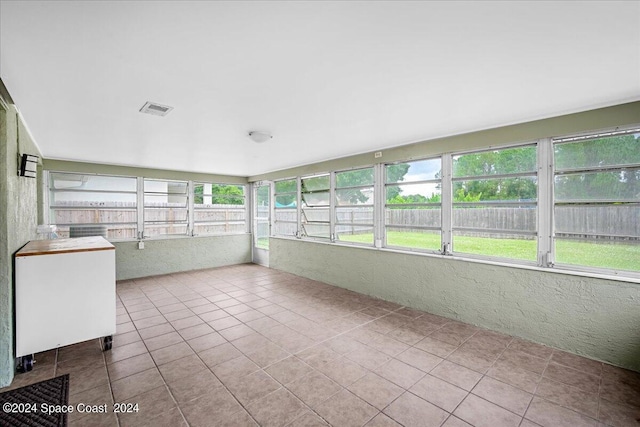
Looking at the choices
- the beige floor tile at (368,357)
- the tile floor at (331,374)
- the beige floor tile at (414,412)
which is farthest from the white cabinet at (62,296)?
the beige floor tile at (414,412)

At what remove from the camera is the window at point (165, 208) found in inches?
254

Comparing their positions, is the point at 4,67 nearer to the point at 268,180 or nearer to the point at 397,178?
the point at 397,178

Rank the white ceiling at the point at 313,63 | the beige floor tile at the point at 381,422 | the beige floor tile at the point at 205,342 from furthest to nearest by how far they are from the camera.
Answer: the beige floor tile at the point at 205,342 < the beige floor tile at the point at 381,422 < the white ceiling at the point at 313,63

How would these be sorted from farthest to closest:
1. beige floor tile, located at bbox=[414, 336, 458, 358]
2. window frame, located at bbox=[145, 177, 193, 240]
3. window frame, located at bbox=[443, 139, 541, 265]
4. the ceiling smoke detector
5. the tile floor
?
window frame, located at bbox=[145, 177, 193, 240] < the ceiling smoke detector < window frame, located at bbox=[443, 139, 541, 265] < beige floor tile, located at bbox=[414, 336, 458, 358] < the tile floor

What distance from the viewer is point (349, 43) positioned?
1.70m

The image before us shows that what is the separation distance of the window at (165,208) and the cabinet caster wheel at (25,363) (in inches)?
161

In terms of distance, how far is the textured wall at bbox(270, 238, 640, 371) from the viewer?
8.68 feet

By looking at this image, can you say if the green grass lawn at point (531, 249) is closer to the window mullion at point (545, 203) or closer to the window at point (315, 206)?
the window mullion at point (545, 203)

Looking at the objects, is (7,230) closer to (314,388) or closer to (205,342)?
(205,342)

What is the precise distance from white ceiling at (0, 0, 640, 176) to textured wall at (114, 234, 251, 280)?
3.39 meters

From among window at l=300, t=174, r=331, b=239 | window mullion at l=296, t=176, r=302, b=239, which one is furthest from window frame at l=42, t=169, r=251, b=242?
window at l=300, t=174, r=331, b=239

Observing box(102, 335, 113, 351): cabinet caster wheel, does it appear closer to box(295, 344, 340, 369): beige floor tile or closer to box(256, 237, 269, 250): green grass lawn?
box(295, 344, 340, 369): beige floor tile

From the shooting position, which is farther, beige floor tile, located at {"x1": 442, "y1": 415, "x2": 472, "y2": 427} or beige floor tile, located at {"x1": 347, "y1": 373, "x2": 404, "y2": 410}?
beige floor tile, located at {"x1": 347, "y1": 373, "x2": 404, "y2": 410}

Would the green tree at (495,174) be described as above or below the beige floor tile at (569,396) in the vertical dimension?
above
